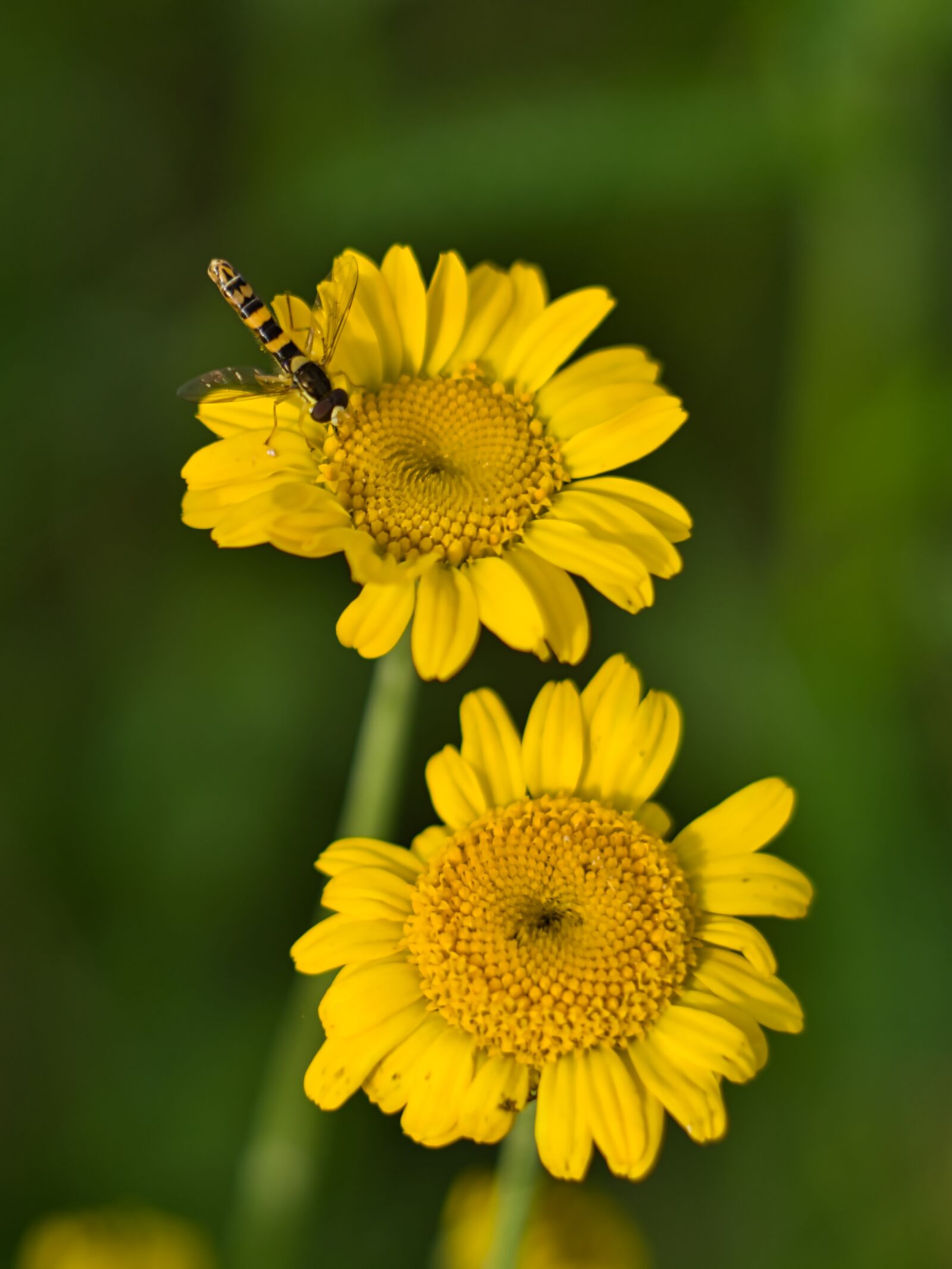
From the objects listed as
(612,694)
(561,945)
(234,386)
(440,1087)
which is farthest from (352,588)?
(440,1087)

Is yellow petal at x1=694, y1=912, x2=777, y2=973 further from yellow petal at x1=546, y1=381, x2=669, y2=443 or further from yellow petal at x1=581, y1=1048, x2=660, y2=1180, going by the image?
yellow petal at x1=546, y1=381, x2=669, y2=443

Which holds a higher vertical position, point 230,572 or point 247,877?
point 230,572

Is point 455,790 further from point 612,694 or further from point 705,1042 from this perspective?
point 705,1042

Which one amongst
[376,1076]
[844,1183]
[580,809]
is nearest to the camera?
[376,1076]

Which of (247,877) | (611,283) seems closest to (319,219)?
(611,283)

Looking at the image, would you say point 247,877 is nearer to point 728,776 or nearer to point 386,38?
point 728,776

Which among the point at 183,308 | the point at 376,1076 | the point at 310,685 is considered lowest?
the point at 376,1076
